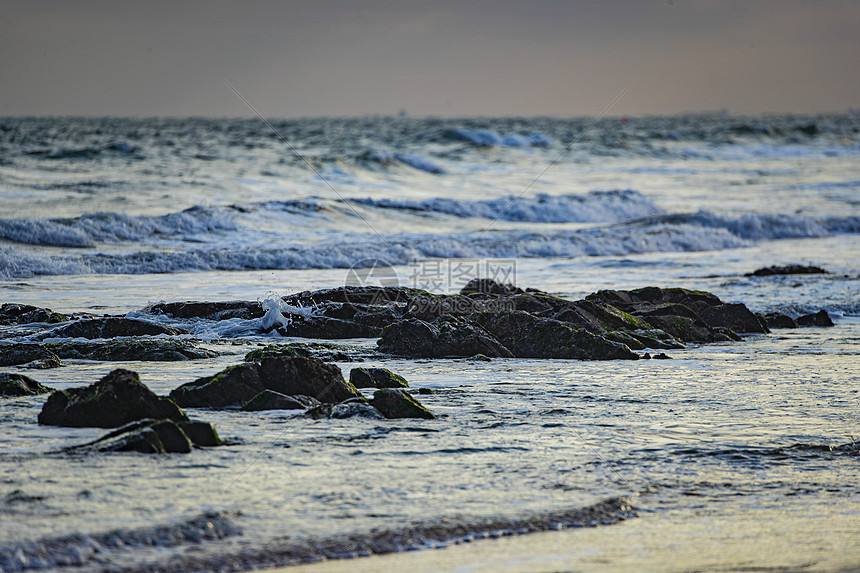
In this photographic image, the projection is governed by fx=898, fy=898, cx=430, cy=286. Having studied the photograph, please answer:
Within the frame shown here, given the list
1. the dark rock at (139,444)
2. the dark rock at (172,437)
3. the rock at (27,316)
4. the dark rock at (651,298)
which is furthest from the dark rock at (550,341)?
the rock at (27,316)

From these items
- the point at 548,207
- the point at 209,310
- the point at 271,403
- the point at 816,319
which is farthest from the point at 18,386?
the point at 548,207

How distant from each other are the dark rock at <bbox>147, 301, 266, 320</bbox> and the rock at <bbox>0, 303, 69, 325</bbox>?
1061mm

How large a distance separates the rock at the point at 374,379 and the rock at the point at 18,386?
7.49 ft

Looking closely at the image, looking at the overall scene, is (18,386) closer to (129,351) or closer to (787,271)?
(129,351)

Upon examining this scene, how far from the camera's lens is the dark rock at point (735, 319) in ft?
34.8

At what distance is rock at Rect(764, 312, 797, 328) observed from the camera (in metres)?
11.1

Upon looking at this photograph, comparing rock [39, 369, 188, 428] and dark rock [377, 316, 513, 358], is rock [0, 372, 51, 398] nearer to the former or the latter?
rock [39, 369, 188, 428]

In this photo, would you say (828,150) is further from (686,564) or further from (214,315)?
(686,564)

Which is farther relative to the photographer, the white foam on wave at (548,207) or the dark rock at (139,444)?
the white foam on wave at (548,207)

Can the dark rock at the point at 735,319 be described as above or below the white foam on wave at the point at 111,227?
below

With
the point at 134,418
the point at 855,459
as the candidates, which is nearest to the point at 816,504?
the point at 855,459

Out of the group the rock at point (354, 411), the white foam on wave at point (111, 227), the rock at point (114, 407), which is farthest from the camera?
the white foam on wave at point (111, 227)

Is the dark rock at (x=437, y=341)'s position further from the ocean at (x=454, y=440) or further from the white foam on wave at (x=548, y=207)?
the white foam on wave at (x=548, y=207)

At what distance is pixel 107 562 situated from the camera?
3865mm
